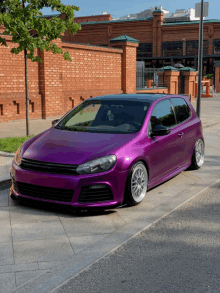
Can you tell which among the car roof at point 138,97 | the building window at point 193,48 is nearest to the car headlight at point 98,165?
the car roof at point 138,97

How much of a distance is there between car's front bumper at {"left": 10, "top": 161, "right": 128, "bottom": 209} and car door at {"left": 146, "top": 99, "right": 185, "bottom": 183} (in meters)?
0.83

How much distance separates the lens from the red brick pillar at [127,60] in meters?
20.7

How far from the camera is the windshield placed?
629cm

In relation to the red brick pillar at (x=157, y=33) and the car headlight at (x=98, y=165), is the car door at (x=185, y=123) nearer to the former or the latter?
the car headlight at (x=98, y=165)

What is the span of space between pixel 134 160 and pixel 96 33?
2150 inches

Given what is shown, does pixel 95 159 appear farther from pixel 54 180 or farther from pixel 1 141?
pixel 1 141

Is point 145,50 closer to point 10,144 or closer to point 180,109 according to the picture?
point 10,144

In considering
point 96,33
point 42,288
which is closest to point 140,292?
point 42,288

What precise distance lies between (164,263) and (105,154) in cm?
180

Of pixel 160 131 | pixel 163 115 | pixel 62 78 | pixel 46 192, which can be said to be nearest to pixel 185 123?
pixel 163 115

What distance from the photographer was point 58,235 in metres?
4.79

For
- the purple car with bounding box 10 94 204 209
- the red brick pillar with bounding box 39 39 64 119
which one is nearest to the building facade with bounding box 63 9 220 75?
the red brick pillar with bounding box 39 39 64 119

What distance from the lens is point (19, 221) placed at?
5246 mm

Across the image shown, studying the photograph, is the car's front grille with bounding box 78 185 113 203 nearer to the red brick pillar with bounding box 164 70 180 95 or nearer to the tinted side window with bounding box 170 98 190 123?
the tinted side window with bounding box 170 98 190 123
